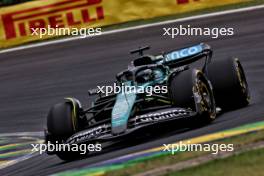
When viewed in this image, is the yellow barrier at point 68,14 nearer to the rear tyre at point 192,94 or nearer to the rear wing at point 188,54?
the rear wing at point 188,54

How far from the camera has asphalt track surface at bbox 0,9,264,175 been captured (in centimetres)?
1232

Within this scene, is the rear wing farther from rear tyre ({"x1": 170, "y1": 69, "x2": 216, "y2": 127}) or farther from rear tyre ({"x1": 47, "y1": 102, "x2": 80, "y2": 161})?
rear tyre ({"x1": 47, "y1": 102, "x2": 80, "y2": 161})

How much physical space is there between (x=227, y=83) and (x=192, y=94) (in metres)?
1.31

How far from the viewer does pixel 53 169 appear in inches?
398

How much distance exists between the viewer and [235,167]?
24.3ft

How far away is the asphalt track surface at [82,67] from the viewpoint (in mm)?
12320

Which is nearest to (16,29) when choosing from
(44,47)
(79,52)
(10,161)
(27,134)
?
(44,47)

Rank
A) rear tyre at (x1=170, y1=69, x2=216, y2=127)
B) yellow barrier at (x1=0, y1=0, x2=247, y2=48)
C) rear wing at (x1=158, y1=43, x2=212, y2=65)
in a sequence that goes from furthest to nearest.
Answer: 1. yellow barrier at (x1=0, y1=0, x2=247, y2=48)
2. rear wing at (x1=158, y1=43, x2=212, y2=65)
3. rear tyre at (x1=170, y1=69, x2=216, y2=127)

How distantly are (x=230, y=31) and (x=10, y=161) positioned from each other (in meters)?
8.19

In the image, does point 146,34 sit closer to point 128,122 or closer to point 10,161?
point 10,161

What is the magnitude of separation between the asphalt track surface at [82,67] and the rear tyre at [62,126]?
32 centimetres

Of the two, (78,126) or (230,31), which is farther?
(230,31)

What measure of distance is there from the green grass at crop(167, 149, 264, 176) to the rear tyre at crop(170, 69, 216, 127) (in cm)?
263

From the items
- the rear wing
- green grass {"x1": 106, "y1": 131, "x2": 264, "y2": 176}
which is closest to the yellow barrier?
the rear wing
